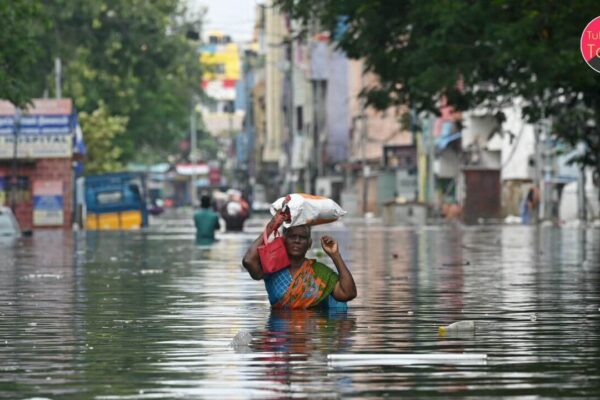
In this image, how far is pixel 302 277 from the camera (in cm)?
1669

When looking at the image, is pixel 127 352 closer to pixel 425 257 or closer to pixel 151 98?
pixel 425 257

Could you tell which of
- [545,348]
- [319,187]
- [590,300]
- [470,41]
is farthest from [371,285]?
[319,187]

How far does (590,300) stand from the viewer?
63.7 ft

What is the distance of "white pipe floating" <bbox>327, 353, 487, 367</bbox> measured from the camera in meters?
11.9

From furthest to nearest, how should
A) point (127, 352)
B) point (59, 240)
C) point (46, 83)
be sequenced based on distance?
point (46, 83)
point (59, 240)
point (127, 352)

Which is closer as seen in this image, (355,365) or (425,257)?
(355,365)

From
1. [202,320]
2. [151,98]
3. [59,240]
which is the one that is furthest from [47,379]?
[151,98]

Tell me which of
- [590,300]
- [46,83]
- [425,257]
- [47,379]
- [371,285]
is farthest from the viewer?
[46,83]

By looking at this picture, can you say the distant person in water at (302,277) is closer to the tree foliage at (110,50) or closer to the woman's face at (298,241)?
the woman's face at (298,241)

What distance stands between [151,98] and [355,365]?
90604mm

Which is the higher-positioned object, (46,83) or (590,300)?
(46,83)

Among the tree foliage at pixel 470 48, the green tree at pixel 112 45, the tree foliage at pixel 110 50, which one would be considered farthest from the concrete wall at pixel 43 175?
the tree foliage at pixel 470 48

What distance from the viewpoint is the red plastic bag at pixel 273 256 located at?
16.3m

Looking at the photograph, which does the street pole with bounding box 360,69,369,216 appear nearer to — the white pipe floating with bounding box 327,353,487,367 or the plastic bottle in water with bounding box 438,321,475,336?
the plastic bottle in water with bounding box 438,321,475,336
